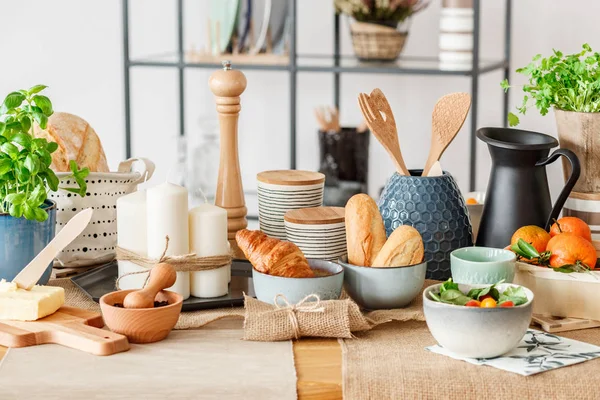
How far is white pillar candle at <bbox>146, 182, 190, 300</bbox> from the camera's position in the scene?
4.06ft

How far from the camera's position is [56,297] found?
1.22 m

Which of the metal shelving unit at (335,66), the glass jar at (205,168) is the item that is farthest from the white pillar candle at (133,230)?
the glass jar at (205,168)

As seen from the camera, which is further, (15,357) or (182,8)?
(182,8)

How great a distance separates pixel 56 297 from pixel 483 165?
2.36 metres

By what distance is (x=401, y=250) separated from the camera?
1.22 meters

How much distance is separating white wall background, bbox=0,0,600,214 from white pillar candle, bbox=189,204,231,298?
216cm

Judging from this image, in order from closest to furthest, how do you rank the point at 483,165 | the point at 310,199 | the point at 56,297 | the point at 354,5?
the point at 56,297
the point at 310,199
the point at 354,5
the point at 483,165

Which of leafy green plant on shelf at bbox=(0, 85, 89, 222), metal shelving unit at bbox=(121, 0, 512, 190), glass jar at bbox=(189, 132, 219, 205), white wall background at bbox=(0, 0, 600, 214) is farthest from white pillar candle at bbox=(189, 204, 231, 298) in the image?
white wall background at bbox=(0, 0, 600, 214)

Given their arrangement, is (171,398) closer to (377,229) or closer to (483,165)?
(377,229)

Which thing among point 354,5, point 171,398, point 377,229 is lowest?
point 171,398

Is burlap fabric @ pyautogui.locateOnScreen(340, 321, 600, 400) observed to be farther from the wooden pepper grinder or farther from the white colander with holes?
the white colander with holes

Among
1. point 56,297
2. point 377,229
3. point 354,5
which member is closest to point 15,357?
point 56,297

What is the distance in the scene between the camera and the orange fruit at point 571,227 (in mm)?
1296

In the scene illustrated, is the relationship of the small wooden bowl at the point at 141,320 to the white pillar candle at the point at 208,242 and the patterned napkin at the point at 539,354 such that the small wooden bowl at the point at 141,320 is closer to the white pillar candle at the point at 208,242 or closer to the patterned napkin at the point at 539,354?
the white pillar candle at the point at 208,242
